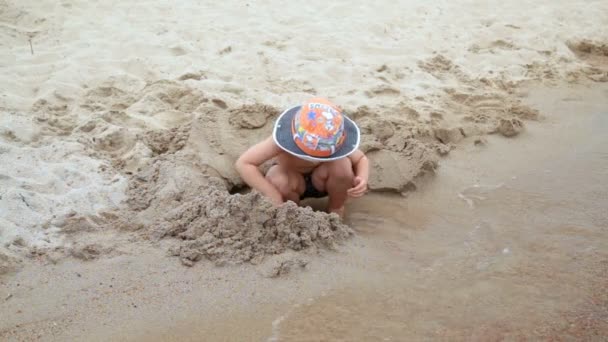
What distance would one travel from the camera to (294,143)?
9.31 ft

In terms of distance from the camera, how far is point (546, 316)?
229cm

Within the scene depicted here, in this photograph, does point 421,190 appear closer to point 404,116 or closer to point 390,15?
point 404,116

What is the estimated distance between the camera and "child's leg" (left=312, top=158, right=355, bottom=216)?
2.96 m

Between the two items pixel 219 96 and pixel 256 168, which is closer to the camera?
pixel 256 168

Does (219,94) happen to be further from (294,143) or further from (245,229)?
(245,229)

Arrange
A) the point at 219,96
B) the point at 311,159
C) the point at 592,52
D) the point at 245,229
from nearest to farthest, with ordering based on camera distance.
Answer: the point at 245,229
the point at 311,159
the point at 219,96
the point at 592,52

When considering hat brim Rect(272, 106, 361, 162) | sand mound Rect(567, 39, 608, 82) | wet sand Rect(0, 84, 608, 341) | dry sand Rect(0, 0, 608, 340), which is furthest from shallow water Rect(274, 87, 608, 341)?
sand mound Rect(567, 39, 608, 82)

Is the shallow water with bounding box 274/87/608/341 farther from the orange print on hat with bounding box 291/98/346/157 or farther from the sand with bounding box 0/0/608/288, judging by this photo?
the orange print on hat with bounding box 291/98/346/157

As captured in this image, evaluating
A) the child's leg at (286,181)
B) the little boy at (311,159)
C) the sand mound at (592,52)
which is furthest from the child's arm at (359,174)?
the sand mound at (592,52)

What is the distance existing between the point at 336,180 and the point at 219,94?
1420mm

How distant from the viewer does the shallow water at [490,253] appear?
2217mm

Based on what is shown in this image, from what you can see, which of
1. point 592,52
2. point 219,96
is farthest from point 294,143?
point 592,52

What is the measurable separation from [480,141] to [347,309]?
1.98 m

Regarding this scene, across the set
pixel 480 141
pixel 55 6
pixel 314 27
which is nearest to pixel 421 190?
pixel 480 141
